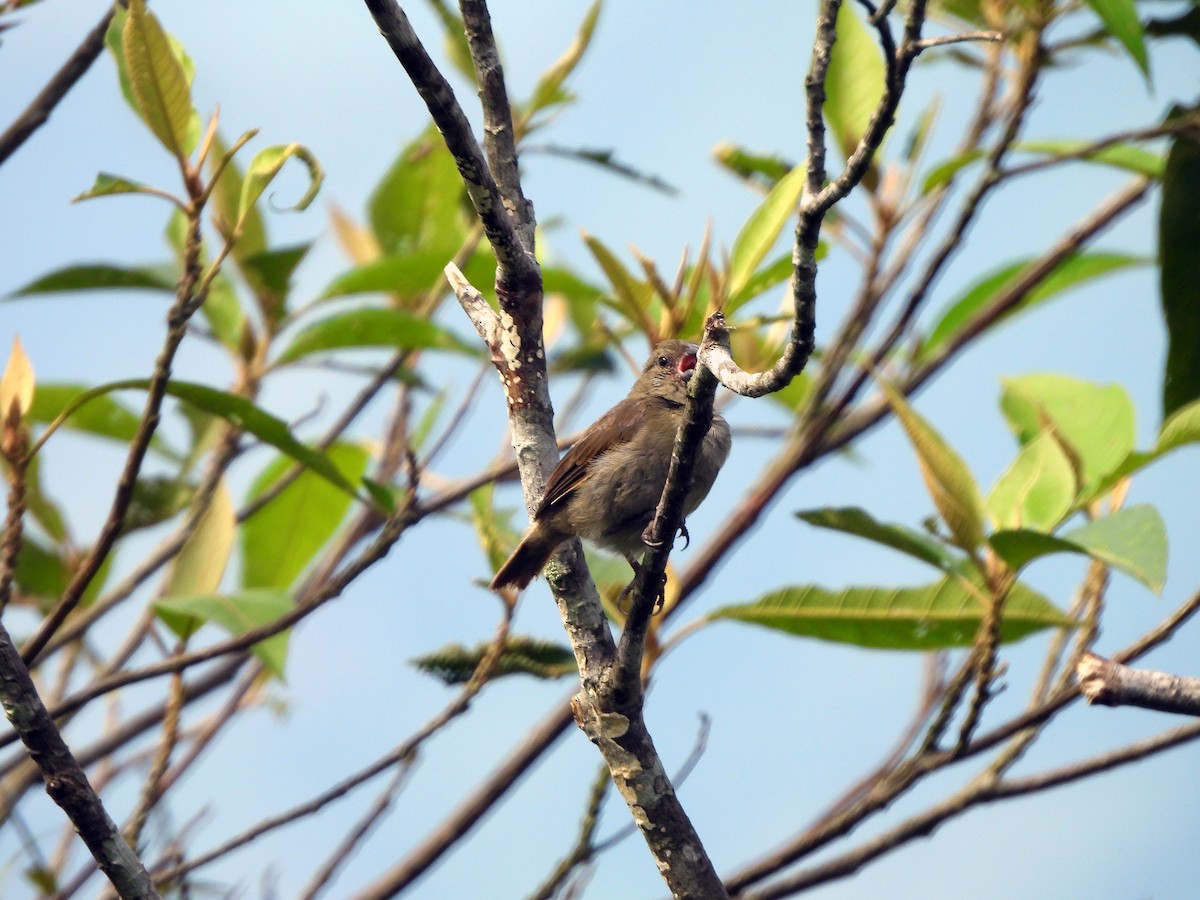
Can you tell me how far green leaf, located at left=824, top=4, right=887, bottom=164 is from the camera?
14.5 feet

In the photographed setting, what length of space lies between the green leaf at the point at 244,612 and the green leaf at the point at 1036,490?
2.06 m

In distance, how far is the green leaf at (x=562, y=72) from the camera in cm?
Answer: 459

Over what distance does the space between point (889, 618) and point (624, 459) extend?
109cm

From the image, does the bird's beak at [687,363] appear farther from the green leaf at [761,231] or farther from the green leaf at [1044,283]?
the green leaf at [1044,283]

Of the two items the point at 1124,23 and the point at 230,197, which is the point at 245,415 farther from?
the point at 1124,23

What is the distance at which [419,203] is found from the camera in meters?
5.50

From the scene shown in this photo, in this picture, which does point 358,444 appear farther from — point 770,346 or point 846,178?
point 846,178

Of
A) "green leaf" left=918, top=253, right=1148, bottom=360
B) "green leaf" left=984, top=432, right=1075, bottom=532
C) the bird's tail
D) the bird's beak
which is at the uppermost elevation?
"green leaf" left=918, top=253, right=1148, bottom=360

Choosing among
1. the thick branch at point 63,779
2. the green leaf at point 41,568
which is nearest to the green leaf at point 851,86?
the thick branch at point 63,779

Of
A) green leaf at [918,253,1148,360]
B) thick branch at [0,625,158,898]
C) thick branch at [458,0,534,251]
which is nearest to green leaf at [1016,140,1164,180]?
green leaf at [918,253,1148,360]

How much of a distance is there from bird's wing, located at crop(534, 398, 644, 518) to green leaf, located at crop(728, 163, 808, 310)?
84 cm

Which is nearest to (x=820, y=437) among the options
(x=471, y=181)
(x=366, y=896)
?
(x=471, y=181)

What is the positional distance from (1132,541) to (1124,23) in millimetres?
1471

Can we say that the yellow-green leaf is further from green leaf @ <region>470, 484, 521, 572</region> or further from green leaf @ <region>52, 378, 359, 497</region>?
green leaf @ <region>470, 484, 521, 572</region>
